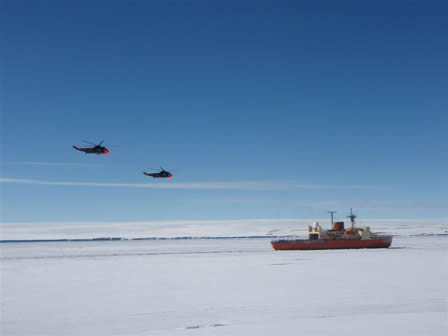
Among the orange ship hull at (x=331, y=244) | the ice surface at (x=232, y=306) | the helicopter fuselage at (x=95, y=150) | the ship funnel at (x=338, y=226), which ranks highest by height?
the helicopter fuselage at (x=95, y=150)

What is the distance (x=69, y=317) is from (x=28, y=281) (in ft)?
50.0

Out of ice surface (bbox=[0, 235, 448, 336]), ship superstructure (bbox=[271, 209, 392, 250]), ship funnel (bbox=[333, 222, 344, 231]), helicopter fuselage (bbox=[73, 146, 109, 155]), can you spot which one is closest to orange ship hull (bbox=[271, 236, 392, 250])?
ship superstructure (bbox=[271, 209, 392, 250])

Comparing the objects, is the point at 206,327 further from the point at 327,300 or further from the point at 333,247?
the point at 333,247

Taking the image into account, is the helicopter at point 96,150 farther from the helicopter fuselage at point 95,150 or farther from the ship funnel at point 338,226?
the ship funnel at point 338,226

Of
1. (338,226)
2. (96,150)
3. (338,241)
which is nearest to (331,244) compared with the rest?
(338,241)

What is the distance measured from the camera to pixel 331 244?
3118 inches

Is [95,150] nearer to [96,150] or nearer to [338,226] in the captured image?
[96,150]

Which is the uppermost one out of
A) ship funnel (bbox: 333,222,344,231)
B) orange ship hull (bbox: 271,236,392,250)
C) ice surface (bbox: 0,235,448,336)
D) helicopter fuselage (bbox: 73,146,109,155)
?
helicopter fuselage (bbox: 73,146,109,155)

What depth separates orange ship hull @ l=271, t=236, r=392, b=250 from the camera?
7906 cm

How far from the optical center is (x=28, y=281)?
29594 mm

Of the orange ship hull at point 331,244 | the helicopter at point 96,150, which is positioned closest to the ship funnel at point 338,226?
the orange ship hull at point 331,244

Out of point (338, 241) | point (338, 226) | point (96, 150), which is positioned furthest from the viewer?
point (338, 226)

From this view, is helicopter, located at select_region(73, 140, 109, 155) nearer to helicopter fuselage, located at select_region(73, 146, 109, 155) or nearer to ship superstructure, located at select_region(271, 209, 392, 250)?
helicopter fuselage, located at select_region(73, 146, 109, 155)

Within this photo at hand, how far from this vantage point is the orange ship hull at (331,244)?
79.1 m
